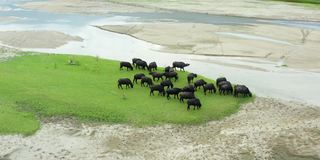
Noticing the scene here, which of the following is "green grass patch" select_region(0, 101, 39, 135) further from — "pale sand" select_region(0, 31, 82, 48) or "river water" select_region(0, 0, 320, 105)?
"pale sand" select_region(0, 31, 82, 48)

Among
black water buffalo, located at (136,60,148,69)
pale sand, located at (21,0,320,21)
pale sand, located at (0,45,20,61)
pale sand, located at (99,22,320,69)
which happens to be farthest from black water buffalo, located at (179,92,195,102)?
pale sand, located at (21,0,320,21)

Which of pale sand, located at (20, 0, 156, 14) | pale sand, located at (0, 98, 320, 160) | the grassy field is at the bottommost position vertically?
pale sand, located at (0, 98, 320, 160)

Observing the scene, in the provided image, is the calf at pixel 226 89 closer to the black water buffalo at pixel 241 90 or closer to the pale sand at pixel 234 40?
the black water buffalo at pixel 241 90

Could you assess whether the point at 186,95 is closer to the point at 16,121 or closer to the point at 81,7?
the point at 16,121

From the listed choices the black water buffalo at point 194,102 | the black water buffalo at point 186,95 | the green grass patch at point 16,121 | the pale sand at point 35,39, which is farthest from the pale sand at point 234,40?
the green grass patch at point 16,121

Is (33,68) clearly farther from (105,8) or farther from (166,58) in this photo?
(105,8)

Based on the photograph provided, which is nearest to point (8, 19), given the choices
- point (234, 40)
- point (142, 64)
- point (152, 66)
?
point (234, 40)
